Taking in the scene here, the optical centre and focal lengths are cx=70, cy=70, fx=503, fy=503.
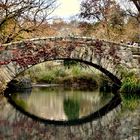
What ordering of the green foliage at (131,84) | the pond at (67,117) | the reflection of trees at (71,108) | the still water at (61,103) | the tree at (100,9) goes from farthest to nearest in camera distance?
the tree at (100,9)
the green foliage at (131,84)
the still water at (61,103)
the reflection of trees at (71,108)
the pond at (67,117)

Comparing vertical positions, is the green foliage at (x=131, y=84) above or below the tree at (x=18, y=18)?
below

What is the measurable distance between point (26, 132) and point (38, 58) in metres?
9.97

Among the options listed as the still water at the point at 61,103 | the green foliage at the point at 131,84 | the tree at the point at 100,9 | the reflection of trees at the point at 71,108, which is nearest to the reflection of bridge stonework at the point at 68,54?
the green foliage at the point at 131,84

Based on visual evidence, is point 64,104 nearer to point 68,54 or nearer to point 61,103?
point 61,103

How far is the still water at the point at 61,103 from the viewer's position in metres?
16.0

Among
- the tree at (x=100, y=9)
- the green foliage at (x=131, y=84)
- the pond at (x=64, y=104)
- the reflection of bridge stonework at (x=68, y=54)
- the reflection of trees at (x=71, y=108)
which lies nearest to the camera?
the pond at (x=64, y=104)

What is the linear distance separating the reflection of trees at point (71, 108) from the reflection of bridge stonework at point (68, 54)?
247 cm

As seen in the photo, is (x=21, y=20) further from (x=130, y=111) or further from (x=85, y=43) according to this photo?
(x=130, y=111)

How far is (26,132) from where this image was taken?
11.3 metres

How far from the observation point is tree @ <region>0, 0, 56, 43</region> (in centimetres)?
2411

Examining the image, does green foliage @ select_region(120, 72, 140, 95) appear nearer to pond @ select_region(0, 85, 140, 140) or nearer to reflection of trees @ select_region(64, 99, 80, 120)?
pond @ select_region(0, 85, 140, 140)

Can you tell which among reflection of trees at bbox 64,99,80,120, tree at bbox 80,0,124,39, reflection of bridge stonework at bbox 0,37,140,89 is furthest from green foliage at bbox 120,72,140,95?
tree at bbox 80,0,124,39

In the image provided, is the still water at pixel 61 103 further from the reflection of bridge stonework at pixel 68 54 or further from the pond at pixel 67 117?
the reflection of bridge stonework at pixel 68 54

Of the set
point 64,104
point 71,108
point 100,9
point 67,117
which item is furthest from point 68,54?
point 100,9
